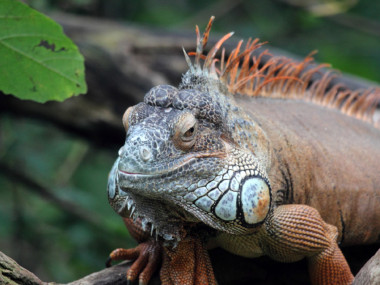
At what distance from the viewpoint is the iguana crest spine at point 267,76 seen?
3.12m

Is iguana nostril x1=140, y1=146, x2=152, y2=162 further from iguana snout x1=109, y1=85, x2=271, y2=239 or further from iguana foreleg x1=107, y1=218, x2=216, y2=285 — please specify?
iguana foreleg x1=107, y1=218, x2=216, y2=285

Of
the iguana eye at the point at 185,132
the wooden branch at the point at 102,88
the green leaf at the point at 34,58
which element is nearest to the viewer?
the iguana eye at the point at 185,132

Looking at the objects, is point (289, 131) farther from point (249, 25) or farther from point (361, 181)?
point (249, 25)

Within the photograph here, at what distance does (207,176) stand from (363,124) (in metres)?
2.45

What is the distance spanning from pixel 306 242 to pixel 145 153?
124 centimetres

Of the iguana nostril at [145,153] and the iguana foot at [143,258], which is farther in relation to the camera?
the iguana foot at [143,258]

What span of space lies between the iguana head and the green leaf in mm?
532

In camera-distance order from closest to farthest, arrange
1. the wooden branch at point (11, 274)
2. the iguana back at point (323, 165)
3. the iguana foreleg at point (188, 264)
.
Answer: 1. the wooden branch at point (11, 274)
2. the iguana foreleg at point (188, 264)
3. the iguana back at point (323, 165)

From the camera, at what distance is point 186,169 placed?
8.62 ft

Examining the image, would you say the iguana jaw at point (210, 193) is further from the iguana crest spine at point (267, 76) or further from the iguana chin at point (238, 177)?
the iguana crest spine at point (267, 76)

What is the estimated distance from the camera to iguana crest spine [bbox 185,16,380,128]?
10.2 feet

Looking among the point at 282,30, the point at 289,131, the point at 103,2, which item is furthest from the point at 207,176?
the point at 282,30

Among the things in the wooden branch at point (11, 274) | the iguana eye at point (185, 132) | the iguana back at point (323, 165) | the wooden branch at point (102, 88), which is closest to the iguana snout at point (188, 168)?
the iguana eye at point (185, 132)

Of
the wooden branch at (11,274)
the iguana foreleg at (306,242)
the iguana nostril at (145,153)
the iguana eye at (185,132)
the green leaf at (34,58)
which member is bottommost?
the wooden branch at (11,274)
